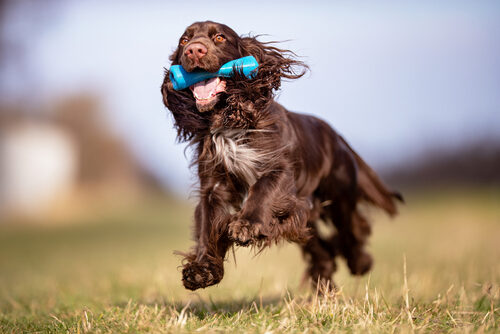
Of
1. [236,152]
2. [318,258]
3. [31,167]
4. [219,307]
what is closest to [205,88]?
[236,152]

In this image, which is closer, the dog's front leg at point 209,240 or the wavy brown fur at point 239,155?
the dog's front leg at point 209,240

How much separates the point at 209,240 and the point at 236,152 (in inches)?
20.1

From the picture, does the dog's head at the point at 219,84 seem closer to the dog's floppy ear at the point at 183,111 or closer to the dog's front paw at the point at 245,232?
the dog's floppy ear at the point at 183,111

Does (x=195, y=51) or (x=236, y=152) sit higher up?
(x=195, y=51)

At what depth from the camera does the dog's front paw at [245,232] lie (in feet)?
9.71

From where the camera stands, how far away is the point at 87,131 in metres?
32.9

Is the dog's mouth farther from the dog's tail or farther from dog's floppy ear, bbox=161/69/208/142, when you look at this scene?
the dog's tail

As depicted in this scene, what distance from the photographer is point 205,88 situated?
334 centimetres

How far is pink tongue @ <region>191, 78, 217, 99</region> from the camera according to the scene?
332cm

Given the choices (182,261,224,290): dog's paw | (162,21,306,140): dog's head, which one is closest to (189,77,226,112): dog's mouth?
(162,21,306,140): dog's head

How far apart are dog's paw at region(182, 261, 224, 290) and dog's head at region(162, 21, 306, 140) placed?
80 cm

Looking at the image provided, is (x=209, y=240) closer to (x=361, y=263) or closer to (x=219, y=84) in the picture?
(x=219, y=84)

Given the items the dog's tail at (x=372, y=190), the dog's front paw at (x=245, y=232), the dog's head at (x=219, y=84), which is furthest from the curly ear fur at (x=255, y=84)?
the dog's tail at (x=372, y=190)

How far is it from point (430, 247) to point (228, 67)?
5842 mm
